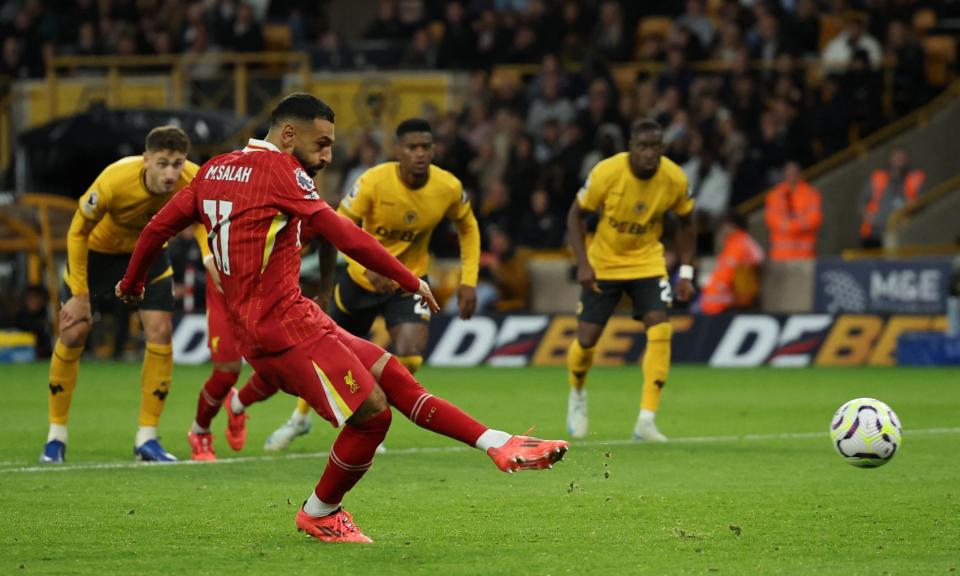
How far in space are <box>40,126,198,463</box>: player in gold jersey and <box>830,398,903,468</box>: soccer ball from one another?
A: 4.27 metres

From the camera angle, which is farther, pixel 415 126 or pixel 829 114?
pixel 829 114

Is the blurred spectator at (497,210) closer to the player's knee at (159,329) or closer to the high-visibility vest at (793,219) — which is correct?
the high-visibility vest at (793,219)

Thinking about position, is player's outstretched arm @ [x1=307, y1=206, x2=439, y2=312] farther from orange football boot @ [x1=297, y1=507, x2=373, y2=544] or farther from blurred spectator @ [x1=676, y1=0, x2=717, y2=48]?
blurred spectator @ [x1=676, y1=0, x2=717, y2=48]

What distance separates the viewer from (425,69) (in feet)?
88.4

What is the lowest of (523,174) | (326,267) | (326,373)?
(523,174)

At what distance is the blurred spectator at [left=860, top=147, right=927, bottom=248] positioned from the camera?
22.4 meters

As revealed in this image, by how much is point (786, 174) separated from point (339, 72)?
27.2ft

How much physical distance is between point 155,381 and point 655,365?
3.65m

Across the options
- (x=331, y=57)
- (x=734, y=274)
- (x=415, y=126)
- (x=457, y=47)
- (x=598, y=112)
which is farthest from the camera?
(x=331, y=57)

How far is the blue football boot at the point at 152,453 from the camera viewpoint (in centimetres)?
Answer: 1111

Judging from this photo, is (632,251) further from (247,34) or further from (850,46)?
(247,34)

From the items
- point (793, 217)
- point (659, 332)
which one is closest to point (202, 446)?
point (659, 332)

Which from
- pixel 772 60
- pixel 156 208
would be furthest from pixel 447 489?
pixel 772 60

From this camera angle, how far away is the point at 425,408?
755cm
